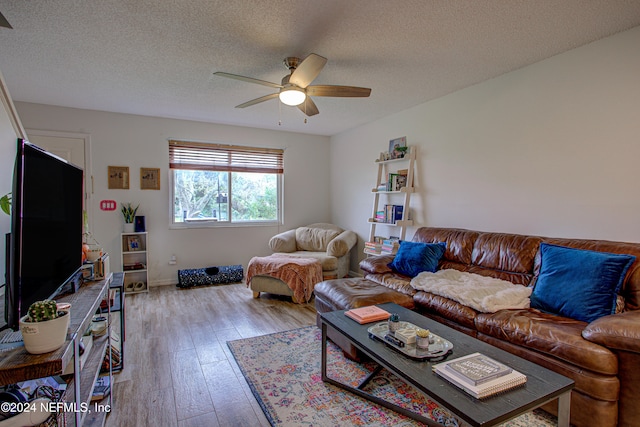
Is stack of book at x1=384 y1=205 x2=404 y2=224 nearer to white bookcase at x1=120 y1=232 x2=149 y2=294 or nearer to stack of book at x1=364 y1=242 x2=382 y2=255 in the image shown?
stack of book at x1=364 y1=242 x2=382 y2=255

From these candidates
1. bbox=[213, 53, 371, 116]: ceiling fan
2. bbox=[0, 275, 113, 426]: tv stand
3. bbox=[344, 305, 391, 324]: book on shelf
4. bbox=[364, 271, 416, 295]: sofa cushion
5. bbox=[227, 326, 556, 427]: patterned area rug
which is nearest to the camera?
bbox=[0, 275, 113, 426]: tv stand

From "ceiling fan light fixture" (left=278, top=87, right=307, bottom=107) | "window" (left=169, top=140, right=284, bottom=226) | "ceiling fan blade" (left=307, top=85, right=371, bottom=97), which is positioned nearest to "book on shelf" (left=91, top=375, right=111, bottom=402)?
"ceiling fan light fixture" (left=278, top=87, right=307, bottom=107)

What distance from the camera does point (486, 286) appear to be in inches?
97.3

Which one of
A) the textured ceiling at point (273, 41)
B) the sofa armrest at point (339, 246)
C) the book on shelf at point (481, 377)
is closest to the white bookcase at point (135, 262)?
the textured ceiling at point (273, 41)

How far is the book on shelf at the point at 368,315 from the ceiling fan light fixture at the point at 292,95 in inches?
66.7

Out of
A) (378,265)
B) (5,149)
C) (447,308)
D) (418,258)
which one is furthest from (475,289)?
(5,149)

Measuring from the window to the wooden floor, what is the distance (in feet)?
4.01

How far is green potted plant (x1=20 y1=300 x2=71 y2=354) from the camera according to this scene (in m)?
0.96

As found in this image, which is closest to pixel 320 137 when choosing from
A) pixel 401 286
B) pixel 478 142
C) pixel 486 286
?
pixel 478 142

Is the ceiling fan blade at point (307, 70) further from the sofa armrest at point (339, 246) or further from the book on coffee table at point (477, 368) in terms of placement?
the sofa armrest at point (339, 246)

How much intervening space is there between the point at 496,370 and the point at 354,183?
12.8 feet

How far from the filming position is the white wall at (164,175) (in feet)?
13.6

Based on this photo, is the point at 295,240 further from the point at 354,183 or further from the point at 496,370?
the point at 496,370

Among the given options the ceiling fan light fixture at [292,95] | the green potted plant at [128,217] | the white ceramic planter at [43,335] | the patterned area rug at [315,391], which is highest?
the ceiling fan light fixture at [292,95]
